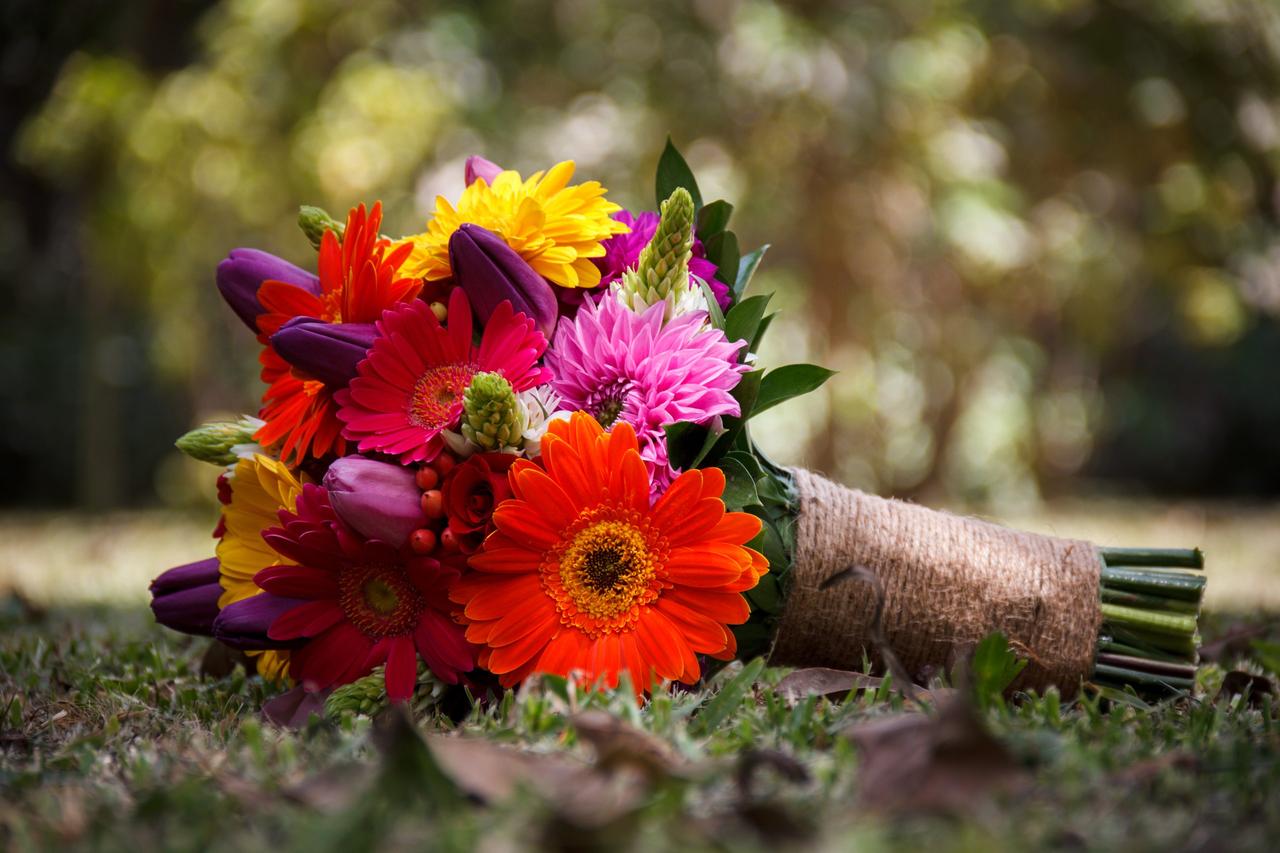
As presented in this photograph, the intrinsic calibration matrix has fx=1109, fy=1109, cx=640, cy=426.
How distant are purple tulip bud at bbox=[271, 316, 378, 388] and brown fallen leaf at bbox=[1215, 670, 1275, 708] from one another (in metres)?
1.24

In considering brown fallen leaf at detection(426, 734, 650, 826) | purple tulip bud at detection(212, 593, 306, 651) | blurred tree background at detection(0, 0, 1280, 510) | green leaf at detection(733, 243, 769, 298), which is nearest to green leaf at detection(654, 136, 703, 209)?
green leaf at detection(733, 243, 769, 298)

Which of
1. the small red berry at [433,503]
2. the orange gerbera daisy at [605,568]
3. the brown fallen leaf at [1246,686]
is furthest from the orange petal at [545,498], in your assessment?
the brown fallen leaf at [1246,686]

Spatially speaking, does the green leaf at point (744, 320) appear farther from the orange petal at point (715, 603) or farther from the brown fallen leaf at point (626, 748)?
the brown fallen leaf at point (626, 748)

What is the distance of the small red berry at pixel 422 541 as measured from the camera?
132cm

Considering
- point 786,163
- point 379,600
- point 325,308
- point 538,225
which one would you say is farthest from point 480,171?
point 786,163

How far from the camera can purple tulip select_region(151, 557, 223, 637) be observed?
1.56 m

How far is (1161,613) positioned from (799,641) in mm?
524

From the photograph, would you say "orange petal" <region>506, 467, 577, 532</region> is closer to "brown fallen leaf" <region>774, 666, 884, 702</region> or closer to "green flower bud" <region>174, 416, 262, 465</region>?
"brown fallen leaf" <region>774, 666, 884, 702</region>

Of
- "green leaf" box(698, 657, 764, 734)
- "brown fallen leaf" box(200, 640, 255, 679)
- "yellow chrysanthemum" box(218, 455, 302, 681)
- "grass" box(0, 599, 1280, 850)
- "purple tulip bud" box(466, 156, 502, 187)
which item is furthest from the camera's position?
"brown fallen leaf" box(200, 640, 255, 679)

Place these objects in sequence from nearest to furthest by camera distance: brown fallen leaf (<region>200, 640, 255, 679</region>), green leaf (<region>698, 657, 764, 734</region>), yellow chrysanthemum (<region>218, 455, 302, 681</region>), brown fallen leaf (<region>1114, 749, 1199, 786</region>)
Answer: brown fallen leaf (<region>1114, 749, 1199, 786</region>) < green leaf (<region>698, 657, 764, 734</region>) < yellow chrysanthemum (<region>218, 455, 302, 681</region>) < brown fallen leaf (<region>200, 640, 255, 679</region>)

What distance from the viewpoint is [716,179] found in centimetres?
643

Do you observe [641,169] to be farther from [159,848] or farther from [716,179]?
[159,848]

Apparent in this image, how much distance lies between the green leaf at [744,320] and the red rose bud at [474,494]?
366mm

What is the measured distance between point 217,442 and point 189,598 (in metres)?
0.23
